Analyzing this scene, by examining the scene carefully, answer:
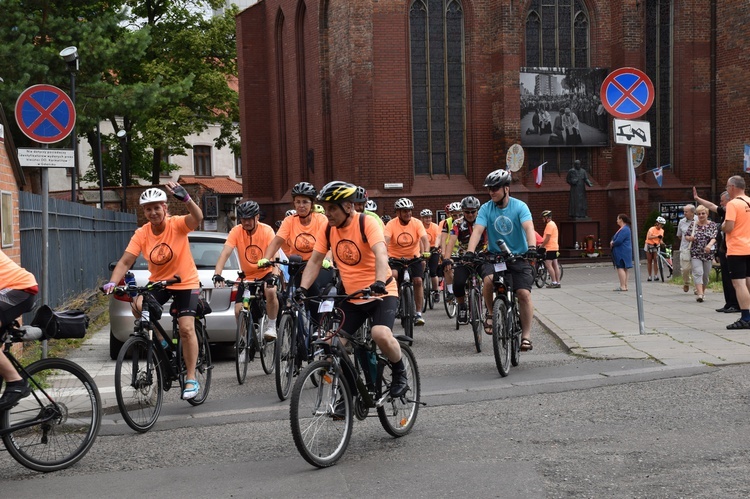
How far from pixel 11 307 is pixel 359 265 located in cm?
225

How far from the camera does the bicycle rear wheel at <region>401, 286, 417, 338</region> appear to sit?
39.6 ft

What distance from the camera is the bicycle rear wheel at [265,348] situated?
978cm

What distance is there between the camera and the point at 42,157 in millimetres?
10375

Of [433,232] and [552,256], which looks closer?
[433,232]

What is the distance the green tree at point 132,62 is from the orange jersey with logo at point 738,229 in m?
18.0

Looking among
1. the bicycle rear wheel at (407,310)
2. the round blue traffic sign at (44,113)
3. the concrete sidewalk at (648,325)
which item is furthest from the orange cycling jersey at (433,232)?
the round blue traffic sign at (44,113)

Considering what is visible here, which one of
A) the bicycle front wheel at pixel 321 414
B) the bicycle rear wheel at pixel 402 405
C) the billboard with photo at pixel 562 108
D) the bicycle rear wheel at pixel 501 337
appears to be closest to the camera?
the bicycle front wheel at pixel 321 414

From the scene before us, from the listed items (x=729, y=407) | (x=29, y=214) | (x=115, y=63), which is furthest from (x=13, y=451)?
(x=115, y=63)

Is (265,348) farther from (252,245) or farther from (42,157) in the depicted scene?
(42,157)

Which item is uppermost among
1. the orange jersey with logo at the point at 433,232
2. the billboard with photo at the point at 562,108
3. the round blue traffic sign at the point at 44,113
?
the billboard with photo at the point at 562,108

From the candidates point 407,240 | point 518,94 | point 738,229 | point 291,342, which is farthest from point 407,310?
point 518,94

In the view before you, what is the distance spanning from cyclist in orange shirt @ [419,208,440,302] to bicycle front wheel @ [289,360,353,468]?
8685 millimetres

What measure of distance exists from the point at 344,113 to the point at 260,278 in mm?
25391

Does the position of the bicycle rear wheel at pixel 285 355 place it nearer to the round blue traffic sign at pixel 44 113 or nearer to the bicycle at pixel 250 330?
the bicycle at pixel 250 330
